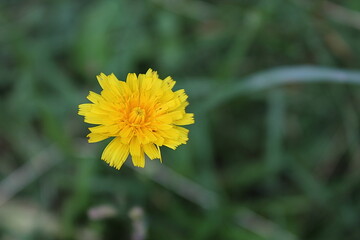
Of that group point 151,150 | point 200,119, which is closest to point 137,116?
point 151,150

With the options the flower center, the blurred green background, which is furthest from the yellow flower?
the blurred green background

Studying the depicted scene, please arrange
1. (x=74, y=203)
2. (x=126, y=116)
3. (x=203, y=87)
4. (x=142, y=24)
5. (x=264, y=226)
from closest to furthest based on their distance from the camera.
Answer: (x=126, y=116), (x=74, y=203), (x=264, y=226), (x=203, y=87), (x=142, y=24)

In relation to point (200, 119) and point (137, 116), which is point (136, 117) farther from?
point (200, 119)

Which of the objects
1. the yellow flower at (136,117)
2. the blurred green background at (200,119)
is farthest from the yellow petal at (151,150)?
the blurred green background at (200,119)

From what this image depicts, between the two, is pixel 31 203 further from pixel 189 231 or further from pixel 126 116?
pixel 126 116

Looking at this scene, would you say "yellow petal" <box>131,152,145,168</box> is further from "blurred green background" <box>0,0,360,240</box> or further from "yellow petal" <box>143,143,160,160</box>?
"blurred green background" <box>0,0,360,240</box>

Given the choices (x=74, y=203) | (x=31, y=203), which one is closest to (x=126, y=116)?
(x=74, y=203)

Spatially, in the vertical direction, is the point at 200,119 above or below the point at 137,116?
above

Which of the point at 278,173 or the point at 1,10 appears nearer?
the point at 278,173
